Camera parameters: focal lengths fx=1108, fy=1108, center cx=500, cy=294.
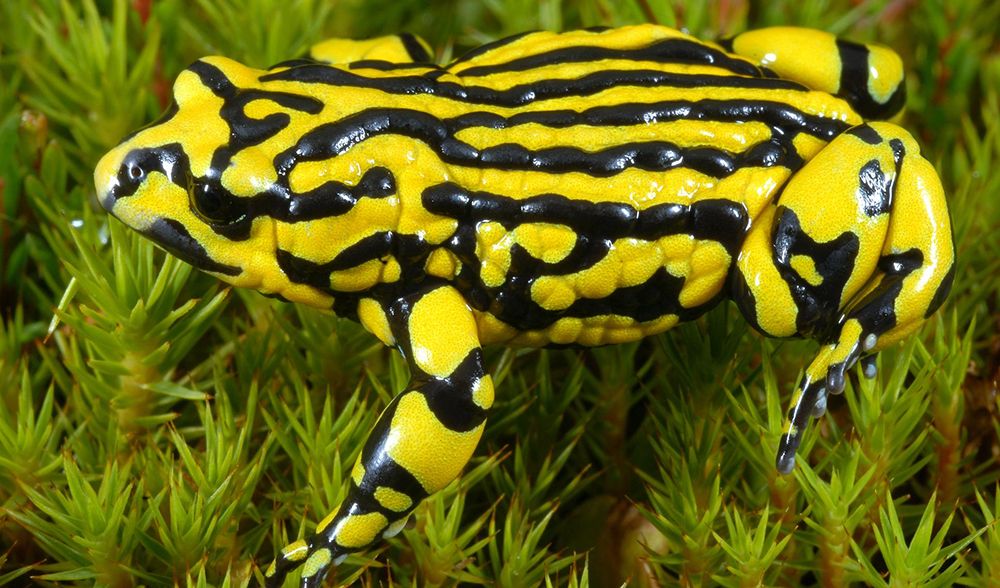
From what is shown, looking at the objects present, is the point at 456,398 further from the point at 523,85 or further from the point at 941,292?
the point at 941,292

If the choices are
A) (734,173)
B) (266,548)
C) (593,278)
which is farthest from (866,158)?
(266,548)

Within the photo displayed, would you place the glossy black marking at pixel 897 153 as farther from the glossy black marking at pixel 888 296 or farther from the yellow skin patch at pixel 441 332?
the yellow skin patch at pixel 441 332

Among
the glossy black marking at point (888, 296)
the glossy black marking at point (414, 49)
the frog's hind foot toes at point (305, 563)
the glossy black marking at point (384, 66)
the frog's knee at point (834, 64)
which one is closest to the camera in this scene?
the frog's hind foot toes at point (305, 563)

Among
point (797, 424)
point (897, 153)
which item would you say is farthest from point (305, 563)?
point (897, 153)

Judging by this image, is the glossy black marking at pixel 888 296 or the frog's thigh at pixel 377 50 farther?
the frog's thigh at pixel 377 50

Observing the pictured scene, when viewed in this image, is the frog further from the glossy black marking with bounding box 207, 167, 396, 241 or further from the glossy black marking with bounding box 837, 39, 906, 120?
the glossy black marking with bounding box 837, 39, 906, 120

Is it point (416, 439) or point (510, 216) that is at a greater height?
point (510, 216)

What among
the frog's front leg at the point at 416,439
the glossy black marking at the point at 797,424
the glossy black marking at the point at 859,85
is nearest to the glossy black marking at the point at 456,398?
the frog's front leg at the point at 416,439
